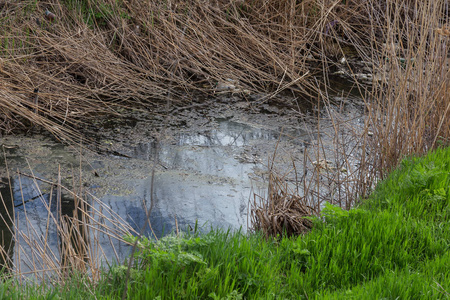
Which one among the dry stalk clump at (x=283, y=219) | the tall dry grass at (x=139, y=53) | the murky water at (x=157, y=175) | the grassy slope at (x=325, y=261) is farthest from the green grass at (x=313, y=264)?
the tall dry grass at (x=139, y=53)

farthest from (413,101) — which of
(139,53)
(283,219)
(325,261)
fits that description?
(139,53)

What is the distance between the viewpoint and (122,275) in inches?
83.1

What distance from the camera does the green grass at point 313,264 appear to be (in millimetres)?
2039

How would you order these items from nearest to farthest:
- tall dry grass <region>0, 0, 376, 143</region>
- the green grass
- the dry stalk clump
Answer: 1. the green grass
2. the dry stalk clump
3. tall dry grass <region>0, 0, 376, 143</region>

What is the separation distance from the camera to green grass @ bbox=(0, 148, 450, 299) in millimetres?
2039

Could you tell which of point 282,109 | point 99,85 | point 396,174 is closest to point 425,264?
point 396,174

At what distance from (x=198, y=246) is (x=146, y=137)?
9.57ft

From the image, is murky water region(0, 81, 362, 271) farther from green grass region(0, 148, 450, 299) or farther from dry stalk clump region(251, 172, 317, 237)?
→ green grass region(0, 148, 450, 299)

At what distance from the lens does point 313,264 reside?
91.5 inches

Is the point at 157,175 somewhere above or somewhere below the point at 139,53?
below

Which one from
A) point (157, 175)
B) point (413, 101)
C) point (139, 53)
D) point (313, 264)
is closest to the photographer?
point (313, 264)

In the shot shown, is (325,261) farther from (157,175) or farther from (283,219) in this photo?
(157,175)

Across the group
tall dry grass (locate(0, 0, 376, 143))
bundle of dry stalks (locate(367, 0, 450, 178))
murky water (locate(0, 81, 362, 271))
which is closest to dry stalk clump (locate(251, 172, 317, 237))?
murky water (locate(0, 81, 362, 271))

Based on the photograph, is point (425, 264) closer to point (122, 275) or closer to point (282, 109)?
point (122, 275)
